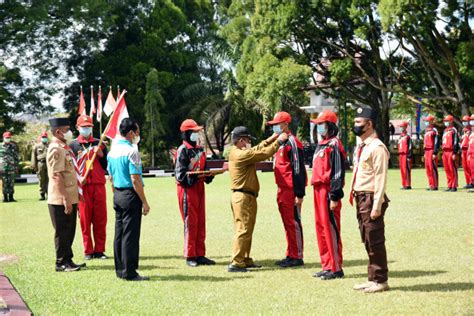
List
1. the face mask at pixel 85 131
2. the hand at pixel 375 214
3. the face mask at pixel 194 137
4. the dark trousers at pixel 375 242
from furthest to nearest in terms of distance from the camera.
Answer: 1. the face mask at pixel 85 131
2. the face mask at pixel 194 137
3. the dark trousers at pixel 375 242
4. the hand at pixel 375 214

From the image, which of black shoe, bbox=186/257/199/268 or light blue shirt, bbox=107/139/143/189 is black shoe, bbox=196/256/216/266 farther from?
light blue shirt, bbox=107/139/143/189

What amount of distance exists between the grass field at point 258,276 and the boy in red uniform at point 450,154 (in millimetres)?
5928

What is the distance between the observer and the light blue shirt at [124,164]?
893cm

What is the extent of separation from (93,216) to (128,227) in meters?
2.24

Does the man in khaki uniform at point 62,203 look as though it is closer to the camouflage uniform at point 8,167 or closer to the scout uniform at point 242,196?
the scout uniform at point 242,196

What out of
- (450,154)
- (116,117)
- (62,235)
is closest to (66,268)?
(62,235)

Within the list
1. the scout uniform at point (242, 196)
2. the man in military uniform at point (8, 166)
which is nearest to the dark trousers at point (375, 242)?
the scout uniform at point (242, 196)

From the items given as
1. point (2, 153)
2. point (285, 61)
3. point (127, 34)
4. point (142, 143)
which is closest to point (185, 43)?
point (127, 34)

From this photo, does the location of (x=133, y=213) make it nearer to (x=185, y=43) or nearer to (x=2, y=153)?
(x=2, y=153)

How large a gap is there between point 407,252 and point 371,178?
9.53ft

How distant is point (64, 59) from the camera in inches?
1847

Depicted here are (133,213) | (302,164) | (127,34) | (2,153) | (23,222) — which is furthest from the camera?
(127,34)

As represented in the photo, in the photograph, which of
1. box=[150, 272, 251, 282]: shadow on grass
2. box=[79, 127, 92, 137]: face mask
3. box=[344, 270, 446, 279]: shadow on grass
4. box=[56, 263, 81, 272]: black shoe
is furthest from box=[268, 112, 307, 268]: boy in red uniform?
box=[79, 127, 92, 137]: face mask

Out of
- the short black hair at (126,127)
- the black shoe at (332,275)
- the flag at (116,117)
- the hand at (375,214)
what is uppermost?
the flag at (116,117)
